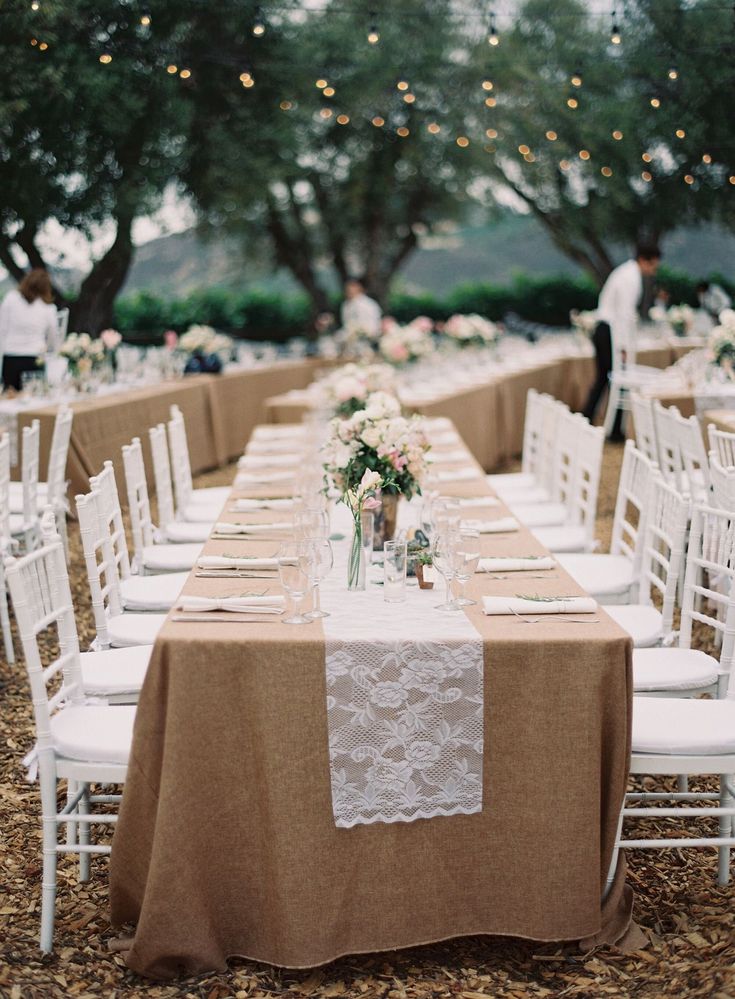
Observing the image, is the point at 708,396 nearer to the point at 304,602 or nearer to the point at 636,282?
the point at 636,282

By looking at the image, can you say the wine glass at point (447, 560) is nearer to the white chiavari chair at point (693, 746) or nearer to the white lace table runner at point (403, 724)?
the white lace table runner at point (403, 724)

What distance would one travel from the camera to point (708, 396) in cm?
728

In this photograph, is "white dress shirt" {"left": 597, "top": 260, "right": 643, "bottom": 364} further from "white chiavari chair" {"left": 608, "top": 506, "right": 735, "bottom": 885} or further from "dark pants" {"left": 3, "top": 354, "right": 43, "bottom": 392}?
A: "white chiavari chair" {"left": 608, "top": 506, "right": 735, "bottom": 885}

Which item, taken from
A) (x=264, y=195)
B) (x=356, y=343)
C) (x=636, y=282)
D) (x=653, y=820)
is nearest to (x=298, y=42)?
(x=264, y=195)

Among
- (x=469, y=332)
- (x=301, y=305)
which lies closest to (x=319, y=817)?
(x=469, y=332)

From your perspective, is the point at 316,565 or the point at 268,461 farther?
the point at 268,461

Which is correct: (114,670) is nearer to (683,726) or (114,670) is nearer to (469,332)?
(683,726)

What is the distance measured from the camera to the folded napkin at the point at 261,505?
4281 millimetres

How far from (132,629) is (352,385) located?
1.54 meters

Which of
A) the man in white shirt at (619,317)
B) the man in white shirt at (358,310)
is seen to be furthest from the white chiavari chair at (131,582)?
the man in white shirt at (358,310)

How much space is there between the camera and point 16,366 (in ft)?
26.0

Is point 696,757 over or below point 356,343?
below

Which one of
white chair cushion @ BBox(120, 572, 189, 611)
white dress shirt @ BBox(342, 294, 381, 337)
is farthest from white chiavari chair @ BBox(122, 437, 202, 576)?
white dress shirt @ BBox(342, 294, 381, 337)

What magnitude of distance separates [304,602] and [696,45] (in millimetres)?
13216
